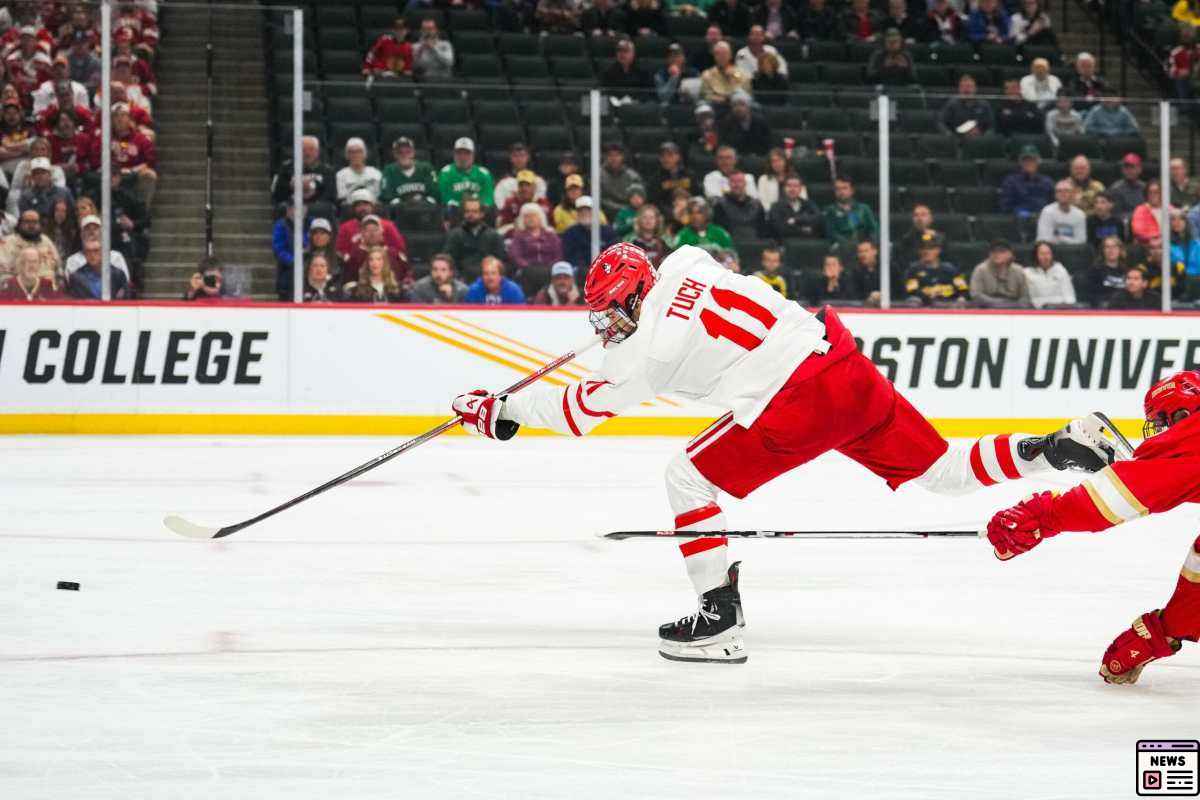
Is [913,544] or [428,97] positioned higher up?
[428,97]

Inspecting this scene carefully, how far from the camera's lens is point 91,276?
12.3 m

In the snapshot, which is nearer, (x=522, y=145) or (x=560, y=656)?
(x=560, y=656)

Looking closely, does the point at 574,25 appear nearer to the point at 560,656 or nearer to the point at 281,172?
the point at 281,172

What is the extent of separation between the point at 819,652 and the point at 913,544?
8.31ft

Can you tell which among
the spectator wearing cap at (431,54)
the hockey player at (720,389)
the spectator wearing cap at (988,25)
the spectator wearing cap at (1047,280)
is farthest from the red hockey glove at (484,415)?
the spectator wearing cap at (988,25)

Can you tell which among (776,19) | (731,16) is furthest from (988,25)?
(731,16)

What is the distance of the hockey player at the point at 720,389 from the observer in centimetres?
523

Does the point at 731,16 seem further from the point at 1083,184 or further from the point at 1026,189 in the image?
the point at 1083,184

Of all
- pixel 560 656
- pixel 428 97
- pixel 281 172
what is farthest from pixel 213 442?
pixel 560 656

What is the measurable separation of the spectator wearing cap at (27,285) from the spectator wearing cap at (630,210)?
386 centimetres

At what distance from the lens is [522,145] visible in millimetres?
12805

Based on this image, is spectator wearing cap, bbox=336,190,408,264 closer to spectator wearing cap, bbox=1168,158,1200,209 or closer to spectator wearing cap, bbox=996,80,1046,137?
spectator wearing cap, bbox=996,80,1046,137

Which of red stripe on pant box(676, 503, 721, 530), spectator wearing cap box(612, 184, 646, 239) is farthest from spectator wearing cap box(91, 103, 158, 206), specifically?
red stripe on pant box(676, 503, 721, 530)

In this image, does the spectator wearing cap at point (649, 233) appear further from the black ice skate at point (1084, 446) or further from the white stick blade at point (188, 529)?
the black ice skate at point (1084, 446)
